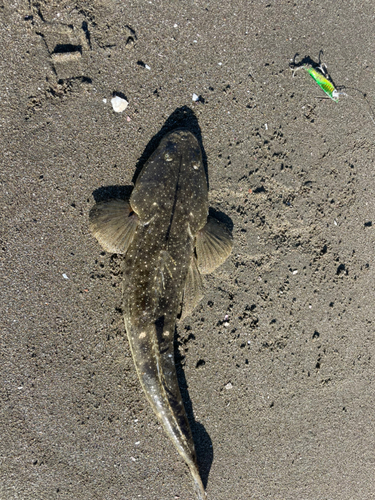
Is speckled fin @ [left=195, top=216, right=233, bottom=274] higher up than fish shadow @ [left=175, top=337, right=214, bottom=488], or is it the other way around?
speckled fin @ [left=195, top=216, right=233, bottom=274]

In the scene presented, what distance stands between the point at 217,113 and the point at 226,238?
1.67 metres

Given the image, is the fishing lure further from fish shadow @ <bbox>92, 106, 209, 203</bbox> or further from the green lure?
fish shadow @ <bbox>92, 106, 209, 203</bbox>

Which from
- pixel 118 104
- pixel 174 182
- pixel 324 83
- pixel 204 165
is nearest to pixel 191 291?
pixel 174 182

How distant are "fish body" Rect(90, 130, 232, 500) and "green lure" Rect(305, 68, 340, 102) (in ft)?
6.42

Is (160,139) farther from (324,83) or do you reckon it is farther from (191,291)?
(324,83)

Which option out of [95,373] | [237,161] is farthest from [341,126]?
[95,373]

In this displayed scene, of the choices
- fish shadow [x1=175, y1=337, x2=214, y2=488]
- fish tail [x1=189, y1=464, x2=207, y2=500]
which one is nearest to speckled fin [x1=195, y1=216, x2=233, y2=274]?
fish shadow [x1=175, y1=337, x2=214, y2=488]

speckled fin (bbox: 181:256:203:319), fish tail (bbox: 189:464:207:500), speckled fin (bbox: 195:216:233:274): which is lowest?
fish tail (bbox: 189:464:207:500)

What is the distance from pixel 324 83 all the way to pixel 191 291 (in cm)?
335

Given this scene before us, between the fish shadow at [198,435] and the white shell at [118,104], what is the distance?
305 cm

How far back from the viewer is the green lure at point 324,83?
13.1ft

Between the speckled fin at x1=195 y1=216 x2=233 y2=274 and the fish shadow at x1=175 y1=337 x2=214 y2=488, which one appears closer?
the speckled fin at x1=195 y1=216 x2=233 y2=274

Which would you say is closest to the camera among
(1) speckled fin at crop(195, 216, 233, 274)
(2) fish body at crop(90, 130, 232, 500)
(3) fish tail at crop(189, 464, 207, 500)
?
(2) fish body at crop(90, 130, 232, 500)

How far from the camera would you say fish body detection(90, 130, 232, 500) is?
3.34 metres
